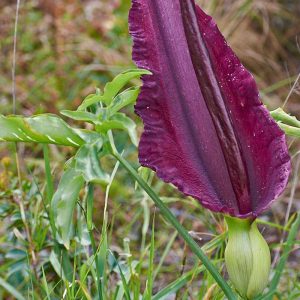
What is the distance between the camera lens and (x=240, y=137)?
33.4 inches

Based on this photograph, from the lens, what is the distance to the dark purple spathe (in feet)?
2.73

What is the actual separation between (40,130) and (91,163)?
0.20 ft

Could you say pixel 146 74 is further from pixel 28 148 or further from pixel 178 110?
pixel 28 148

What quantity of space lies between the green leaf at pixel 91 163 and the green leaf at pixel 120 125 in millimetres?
14

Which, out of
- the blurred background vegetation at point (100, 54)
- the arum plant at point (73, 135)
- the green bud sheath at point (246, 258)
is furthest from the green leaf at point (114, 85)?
the blurred background vegetation at point (100, 54)

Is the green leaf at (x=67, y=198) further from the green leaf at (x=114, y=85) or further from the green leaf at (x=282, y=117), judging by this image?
the green leaf at (x=282, y=117)

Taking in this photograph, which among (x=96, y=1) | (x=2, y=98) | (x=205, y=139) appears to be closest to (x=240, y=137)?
(x=205, y=139)

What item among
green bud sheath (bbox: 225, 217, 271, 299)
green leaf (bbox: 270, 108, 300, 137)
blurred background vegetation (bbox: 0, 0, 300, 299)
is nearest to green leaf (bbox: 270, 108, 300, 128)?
green leaf (bbox: 270, 108, 300, 137)

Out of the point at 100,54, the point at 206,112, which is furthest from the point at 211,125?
the point at 100,54

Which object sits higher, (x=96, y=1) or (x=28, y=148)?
(x=96, y=1)

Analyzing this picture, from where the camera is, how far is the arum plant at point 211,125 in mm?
820

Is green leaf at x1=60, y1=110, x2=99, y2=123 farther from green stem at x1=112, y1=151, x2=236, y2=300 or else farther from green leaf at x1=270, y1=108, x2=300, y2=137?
green leaf at x1=270, y1=108, x2=300, y2=137

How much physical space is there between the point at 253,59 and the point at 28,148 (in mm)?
846

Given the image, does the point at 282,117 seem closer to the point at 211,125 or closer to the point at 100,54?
the point at 211,125
